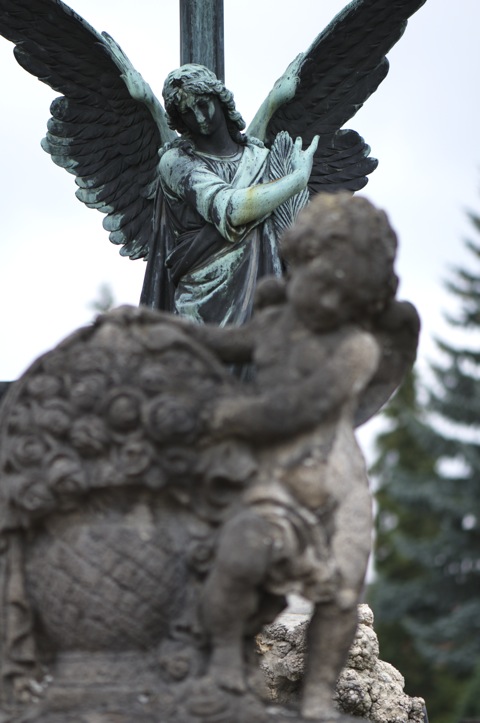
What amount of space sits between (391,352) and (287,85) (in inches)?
144

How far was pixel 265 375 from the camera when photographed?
4.21m

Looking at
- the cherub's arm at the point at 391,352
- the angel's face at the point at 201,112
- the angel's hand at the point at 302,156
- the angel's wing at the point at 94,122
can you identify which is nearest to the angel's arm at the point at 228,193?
the angel's hand at the point at 302,156

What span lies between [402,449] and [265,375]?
21.0 metres

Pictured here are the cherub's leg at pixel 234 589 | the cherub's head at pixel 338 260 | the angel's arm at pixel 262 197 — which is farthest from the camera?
the angel's arm at pixel 262 197

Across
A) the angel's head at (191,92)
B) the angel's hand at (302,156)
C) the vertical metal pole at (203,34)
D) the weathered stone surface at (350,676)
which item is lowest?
the weathered stone surface at (350,676)

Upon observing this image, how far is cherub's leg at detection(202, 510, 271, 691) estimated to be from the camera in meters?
4.03

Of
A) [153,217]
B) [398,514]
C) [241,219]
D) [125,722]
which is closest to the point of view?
[125,722]

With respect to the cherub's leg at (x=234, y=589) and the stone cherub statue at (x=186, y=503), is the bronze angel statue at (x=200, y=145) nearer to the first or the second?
the stone cherub statue at (x=186, y=503)

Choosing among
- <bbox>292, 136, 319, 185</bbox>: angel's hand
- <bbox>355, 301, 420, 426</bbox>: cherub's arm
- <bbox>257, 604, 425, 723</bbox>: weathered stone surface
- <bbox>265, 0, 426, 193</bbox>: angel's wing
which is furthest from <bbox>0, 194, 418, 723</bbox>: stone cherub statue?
<bbox>265, 0, 426, 193</bbox>: angel's wing

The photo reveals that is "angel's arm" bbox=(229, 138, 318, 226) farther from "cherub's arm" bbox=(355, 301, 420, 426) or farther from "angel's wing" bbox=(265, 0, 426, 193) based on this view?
"cherub's arm" bbox=(355, 301, 420, 426)

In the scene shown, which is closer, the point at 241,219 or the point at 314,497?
the point at 314,497

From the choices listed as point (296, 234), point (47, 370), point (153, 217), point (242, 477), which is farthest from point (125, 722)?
point (153, 217)

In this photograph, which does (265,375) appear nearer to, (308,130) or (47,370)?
(47,370)

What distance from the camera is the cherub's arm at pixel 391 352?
448cm
